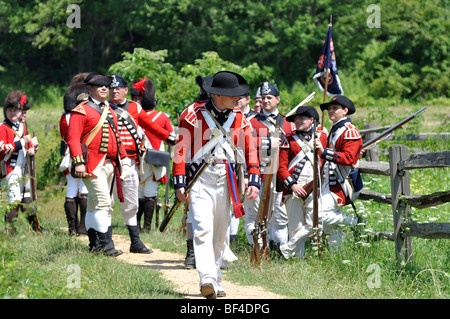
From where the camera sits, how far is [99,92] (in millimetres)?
8445

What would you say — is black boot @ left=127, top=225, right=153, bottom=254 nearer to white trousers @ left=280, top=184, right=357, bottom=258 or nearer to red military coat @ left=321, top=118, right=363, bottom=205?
white trousers @ left=280, top=184, right=357, bottom=258

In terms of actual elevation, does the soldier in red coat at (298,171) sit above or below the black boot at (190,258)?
above

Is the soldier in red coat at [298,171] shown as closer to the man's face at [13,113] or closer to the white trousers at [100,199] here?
the white trousers at [100,199]

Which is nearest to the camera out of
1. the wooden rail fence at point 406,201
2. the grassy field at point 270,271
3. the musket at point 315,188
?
the grassy field at point 270,271

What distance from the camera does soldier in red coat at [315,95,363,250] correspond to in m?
7.95

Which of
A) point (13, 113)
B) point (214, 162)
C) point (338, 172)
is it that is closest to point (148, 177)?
point (13, 113)

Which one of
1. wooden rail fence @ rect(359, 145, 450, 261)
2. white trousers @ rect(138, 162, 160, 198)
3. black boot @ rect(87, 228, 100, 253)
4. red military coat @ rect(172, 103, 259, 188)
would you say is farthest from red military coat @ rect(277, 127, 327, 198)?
white trousers @ rect(138, 162, 160, 198)

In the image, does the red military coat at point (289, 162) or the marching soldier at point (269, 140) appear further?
the marching soldier at point (269, 140)

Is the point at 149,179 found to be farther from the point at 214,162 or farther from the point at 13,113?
the point at 214,162

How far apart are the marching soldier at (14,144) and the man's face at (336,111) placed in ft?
14.9

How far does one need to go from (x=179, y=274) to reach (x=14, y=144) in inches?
148

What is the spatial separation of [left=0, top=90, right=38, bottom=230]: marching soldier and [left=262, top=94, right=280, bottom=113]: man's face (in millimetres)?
3492

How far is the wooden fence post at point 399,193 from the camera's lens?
292 inches

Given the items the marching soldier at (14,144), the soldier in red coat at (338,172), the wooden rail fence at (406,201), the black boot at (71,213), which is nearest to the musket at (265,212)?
the soldier in red coat at (338,172)
